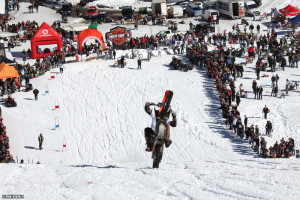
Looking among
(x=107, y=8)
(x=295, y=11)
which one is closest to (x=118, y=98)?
(x=295, y=11)

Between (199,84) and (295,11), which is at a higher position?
Result: (295,11)

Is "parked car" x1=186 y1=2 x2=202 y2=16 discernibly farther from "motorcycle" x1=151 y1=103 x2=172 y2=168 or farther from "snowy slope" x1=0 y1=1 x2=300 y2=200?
"motorcycle" x1=151 y1=103 x2=172 y2=168

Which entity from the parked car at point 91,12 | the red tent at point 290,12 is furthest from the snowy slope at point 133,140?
the red tent at point 290,12

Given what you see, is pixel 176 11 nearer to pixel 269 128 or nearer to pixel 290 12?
pixel 290 12

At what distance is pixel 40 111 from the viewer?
90.2 feet

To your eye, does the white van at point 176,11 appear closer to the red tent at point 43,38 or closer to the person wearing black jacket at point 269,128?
the red tent at point 43,38

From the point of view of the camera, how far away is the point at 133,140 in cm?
2391

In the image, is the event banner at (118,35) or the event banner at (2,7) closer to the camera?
the event banner at (118,35)

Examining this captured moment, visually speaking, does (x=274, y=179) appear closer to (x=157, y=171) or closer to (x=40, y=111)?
(x=157, y=171)

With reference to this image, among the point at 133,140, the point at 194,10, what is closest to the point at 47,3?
the point at 194,10

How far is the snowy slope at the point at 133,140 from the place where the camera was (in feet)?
36.6

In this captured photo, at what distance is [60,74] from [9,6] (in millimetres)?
24820

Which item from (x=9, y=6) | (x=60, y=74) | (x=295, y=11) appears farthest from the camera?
(x=9, y=6)

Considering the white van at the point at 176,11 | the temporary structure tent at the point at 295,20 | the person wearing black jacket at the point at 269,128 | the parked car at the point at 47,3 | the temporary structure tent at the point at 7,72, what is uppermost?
the parked car at the point at 47,3
